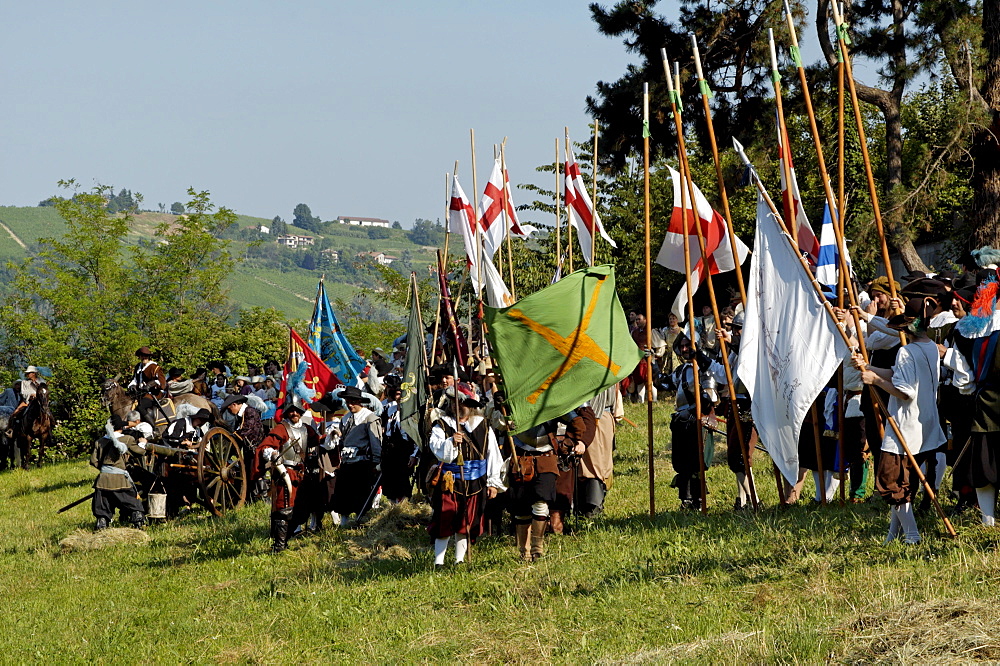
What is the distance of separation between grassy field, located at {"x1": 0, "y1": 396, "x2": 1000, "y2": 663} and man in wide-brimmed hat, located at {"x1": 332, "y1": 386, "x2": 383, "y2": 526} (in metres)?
0.43

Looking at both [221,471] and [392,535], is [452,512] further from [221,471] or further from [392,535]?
[221,471]

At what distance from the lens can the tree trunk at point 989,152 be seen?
1711 centimetres

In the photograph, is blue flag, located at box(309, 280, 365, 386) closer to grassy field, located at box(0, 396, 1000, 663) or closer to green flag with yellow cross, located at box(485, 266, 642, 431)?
grassy field, located at box(0, 396, 1000, 663)

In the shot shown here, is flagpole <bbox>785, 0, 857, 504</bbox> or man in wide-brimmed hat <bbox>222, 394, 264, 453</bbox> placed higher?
flagpole <bbox>785, 0, 857, 504</bbox>

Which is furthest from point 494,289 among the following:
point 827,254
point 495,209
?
point 827,254

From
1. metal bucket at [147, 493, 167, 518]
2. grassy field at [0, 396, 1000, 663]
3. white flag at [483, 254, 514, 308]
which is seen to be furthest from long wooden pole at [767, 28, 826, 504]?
metal bucket at [147, 493, 167, 518]

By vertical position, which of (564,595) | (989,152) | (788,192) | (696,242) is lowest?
(564,595)

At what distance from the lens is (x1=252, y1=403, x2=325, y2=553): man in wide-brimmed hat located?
12820mm

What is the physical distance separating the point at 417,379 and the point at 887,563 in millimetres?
5363

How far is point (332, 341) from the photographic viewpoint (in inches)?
612

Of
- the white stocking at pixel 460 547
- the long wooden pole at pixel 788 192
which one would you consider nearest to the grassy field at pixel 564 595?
the white stocking at pixel 460 547

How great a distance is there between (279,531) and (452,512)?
10.4 feet

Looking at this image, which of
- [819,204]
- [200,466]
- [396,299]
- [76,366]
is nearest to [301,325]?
[396,299]

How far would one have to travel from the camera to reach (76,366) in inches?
1131
